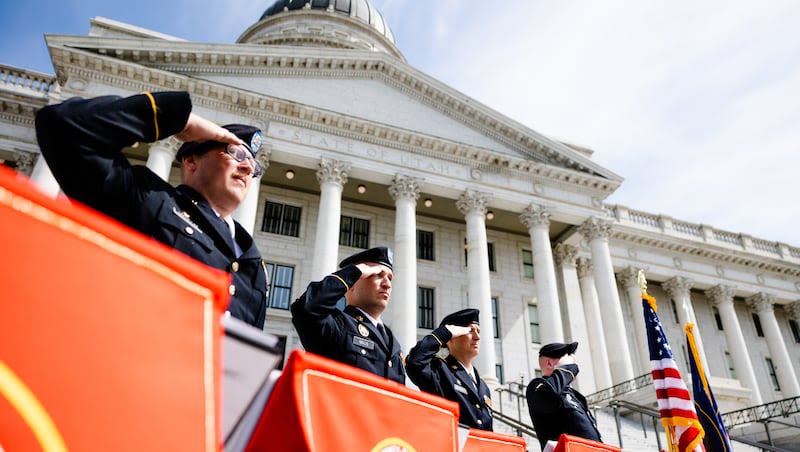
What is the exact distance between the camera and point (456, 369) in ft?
17.6

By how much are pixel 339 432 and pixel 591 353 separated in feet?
83.2

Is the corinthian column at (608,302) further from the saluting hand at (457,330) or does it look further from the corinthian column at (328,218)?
the saluting hand at (457,330)

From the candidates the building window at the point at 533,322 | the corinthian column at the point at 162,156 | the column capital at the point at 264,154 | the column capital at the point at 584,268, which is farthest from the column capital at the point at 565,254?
the corinthian column at the point at 162,156

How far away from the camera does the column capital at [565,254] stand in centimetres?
2722

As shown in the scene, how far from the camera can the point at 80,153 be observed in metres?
2.07

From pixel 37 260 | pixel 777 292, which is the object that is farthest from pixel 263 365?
pixel 777 292

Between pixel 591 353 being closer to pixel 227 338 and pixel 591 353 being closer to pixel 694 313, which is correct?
pixel 694 313

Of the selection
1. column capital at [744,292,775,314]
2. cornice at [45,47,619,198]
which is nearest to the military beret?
cornice at [45,47,619,198]

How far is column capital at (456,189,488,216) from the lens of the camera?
23.2 m

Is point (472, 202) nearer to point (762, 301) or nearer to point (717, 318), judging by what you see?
point (717, 318)

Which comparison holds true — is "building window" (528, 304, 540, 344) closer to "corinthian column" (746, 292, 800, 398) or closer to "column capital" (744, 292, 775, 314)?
"corinthian column" (746, 292, 800, 398)

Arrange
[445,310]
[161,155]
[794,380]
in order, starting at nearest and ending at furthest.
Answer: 1. [161,155]
2. [445,310]
3. [794,380]

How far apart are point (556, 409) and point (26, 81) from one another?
24.9 m

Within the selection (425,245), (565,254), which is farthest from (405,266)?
(565,254)
